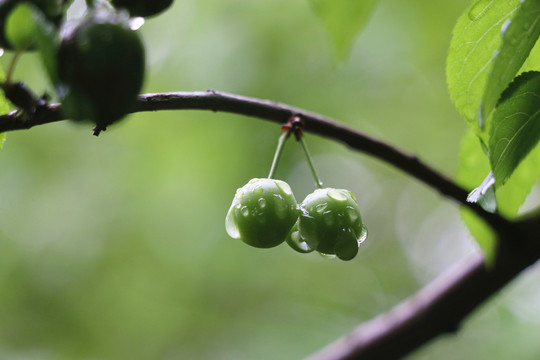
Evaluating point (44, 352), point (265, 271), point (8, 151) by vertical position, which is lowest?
point (44, 352)

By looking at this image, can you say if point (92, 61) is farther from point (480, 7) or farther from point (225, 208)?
point (225, 208)

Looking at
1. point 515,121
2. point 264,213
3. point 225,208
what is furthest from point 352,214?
point 225,208

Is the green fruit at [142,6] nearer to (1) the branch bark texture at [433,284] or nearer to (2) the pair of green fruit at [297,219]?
(1) the branch bark texture at [433,284]

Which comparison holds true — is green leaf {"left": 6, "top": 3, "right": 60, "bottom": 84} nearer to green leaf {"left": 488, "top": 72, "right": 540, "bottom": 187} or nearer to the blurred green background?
green leaf {"left": 488, "top": 72, "right": 540, "bottom": 187}

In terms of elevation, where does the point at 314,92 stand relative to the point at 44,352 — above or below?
above

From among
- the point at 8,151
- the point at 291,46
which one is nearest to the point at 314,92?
the point at 291,46

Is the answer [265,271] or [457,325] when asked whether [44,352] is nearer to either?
[265,271]
